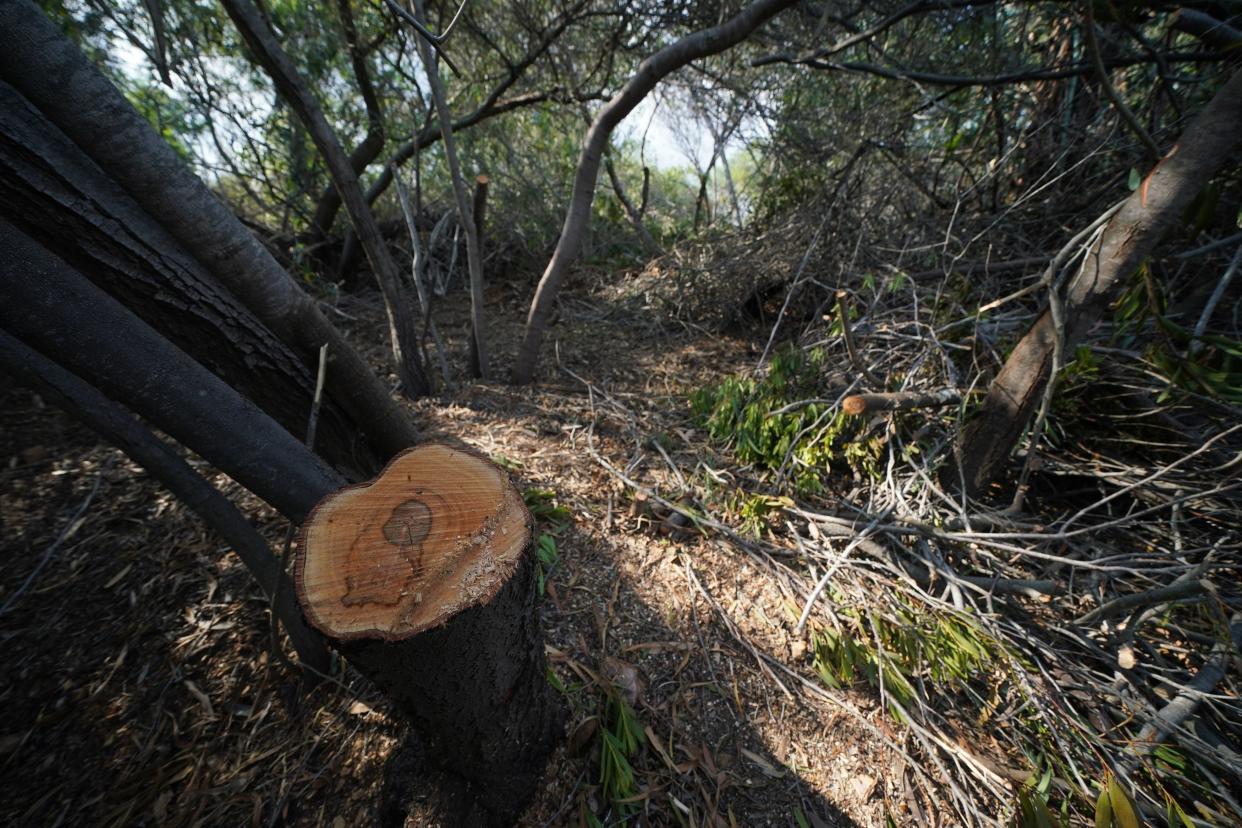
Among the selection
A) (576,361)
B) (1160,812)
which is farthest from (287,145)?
(1160,812)

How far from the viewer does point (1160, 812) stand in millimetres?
1318

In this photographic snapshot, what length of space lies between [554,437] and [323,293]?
3335mm

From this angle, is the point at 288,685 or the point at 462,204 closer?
the point at 288,685

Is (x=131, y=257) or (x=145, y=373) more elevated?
(x=131, y=257)

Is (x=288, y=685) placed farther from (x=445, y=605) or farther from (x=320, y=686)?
(x=445, y=605)

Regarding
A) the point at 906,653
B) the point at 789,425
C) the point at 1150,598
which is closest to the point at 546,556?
the point at 906,653

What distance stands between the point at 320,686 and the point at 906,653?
6.93 ft

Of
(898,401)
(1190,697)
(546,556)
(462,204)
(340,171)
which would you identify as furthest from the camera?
(462,204)

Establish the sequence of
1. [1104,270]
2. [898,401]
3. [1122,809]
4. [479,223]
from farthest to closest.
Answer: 1. [479,223]
2. [898,401]
3. [1104,270]
4. [1122,809]

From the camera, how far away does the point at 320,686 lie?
5.07 feet

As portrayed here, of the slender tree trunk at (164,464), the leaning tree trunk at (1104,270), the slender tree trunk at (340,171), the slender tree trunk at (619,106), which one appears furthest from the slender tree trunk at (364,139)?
the leaning tree trunk at (1104,270)

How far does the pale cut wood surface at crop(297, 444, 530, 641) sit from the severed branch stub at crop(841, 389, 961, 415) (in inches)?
62.3

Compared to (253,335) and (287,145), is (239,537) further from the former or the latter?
(287,145)

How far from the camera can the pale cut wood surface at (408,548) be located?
85 cm
